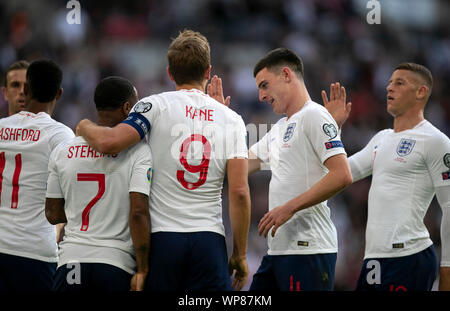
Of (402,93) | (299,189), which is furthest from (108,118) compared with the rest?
(402,93)

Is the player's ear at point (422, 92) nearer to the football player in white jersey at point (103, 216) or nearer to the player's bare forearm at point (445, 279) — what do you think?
the player's bare forearm at point (445, 279)

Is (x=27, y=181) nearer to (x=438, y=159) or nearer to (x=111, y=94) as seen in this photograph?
(x=111, y=94)

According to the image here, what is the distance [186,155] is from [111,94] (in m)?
0.68

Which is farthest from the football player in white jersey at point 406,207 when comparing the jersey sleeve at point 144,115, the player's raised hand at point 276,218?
the jersey sleeve at point 144,115

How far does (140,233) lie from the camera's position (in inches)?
154

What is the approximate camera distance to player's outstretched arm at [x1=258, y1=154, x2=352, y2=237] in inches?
168

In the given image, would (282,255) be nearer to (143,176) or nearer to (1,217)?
(143,176)

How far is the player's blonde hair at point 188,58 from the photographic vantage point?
4.25 metres

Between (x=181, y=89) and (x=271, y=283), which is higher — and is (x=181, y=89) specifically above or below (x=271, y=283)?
above

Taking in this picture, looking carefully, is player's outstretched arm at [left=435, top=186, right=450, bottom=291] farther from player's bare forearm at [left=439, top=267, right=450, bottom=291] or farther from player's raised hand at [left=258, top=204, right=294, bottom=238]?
player's raised hand at [left=258, top=204, right=294, bottom=238]


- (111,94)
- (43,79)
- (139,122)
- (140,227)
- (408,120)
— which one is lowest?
(140,227)
